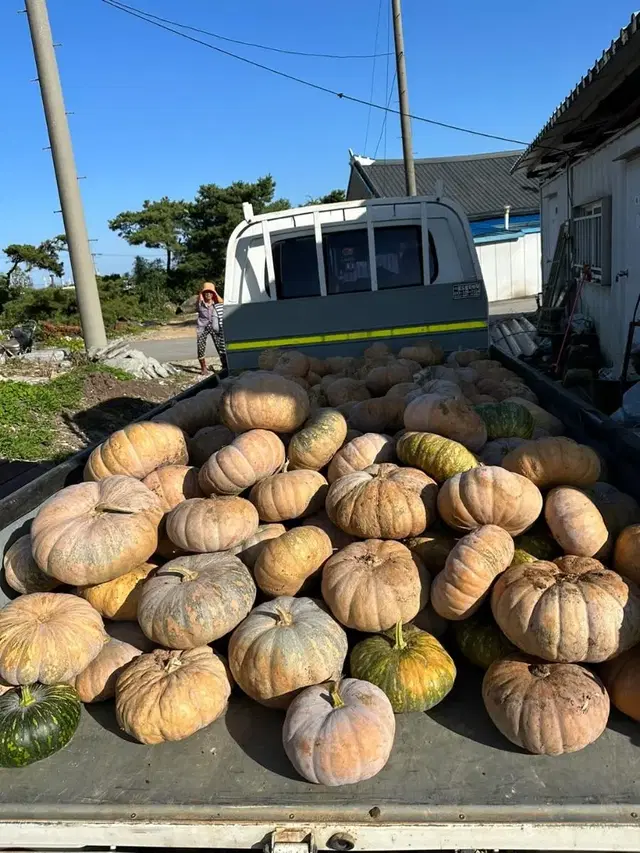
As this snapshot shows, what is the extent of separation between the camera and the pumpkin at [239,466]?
339 cm

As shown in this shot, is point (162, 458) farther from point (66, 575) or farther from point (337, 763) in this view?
point (337, 763)

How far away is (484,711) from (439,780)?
456 millimetres

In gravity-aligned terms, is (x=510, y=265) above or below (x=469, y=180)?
below

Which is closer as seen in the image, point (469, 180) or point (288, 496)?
point (288, 496)

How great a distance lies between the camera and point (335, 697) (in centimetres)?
226

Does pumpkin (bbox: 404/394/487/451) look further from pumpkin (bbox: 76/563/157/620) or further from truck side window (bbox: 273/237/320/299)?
truck side window (bbox: 273/237/320/299)

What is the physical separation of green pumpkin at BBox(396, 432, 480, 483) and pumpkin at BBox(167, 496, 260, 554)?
0.87 m

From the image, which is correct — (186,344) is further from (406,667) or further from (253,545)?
(406,667)

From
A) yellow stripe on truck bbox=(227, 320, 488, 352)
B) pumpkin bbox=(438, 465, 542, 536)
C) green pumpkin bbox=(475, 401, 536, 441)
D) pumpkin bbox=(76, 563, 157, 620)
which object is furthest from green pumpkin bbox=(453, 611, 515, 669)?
yellow stripe on truck bbox=(227, 320, 488, 352)

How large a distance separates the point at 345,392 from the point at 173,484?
1.64 m

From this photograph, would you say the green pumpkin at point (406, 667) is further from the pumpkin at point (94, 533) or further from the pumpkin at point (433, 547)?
the pumpkin at point (94, 533)

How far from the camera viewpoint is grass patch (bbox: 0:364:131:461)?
329 inches

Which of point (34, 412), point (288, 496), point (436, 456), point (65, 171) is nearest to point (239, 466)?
point (288, 496)

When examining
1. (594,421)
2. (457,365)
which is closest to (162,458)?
(594,421)
